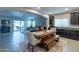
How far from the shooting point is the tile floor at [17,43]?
2.34 metres

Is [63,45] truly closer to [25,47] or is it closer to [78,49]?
[78,49]

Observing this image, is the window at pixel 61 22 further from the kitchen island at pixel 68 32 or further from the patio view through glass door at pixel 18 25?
the patio view through glass door at pixel 18 25

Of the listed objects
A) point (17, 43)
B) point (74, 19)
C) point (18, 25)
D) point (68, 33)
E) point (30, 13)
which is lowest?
point (17, 43)

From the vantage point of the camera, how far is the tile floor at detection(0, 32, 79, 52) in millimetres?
2344

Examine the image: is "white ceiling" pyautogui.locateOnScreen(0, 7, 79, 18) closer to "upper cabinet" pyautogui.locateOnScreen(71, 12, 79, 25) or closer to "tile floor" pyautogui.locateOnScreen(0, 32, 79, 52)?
"upper cabinet" pyautogui.locateOnScreen(71, 12, 79, 25)

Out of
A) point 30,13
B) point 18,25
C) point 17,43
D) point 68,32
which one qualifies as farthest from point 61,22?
point 17,43

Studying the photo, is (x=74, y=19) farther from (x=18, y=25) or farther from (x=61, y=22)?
(x=18, y=25)

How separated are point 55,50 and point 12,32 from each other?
3.19 ft

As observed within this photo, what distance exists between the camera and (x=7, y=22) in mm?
2479

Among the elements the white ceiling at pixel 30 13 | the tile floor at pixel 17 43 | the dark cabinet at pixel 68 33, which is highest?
the white ceiling at pixel 30 13

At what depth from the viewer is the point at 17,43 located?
2373 millimetres

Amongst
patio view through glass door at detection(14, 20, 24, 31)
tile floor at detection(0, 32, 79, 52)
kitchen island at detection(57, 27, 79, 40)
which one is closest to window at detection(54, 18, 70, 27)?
kitchen island at detection(57, 27, 79, 40)

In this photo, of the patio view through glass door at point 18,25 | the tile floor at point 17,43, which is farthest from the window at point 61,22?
the patio view through glass door at point 18,25

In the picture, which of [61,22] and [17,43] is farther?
[61,22]
